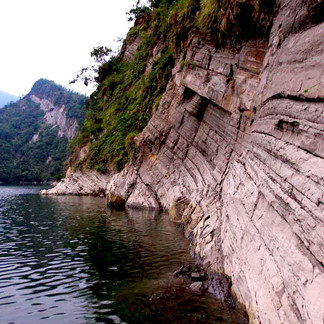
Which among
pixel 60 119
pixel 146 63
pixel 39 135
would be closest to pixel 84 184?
pixel 146 63

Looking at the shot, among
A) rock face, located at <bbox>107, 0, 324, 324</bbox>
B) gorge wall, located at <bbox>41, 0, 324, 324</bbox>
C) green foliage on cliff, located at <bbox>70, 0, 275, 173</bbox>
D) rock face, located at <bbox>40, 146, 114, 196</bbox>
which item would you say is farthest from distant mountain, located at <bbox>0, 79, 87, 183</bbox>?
rock face, located at <bbox>107, 0, 324, 324</bbox>

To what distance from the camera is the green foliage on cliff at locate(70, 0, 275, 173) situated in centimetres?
1674

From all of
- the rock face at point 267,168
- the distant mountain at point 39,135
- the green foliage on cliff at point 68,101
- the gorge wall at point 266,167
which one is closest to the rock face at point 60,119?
the distant mountain at point 39,135

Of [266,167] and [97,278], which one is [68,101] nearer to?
[97,278]

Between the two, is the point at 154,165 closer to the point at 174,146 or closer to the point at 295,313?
the point at 174,146

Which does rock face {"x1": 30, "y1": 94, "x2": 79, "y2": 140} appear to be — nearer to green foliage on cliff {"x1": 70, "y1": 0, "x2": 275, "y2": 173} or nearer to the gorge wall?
green foliage on cliff {"x1": 70, "y1": 0, "x2": 275, "y2": 173}

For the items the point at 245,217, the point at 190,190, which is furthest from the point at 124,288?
the point at 190,190

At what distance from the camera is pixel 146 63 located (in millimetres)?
44844

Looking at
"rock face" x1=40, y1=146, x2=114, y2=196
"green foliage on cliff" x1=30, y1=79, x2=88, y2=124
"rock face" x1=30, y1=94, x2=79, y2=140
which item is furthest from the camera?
"green foliage on cliff" x1=30, y1=79, x2=88, y2=124

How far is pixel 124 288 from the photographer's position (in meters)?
9.70

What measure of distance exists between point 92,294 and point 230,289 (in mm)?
3929

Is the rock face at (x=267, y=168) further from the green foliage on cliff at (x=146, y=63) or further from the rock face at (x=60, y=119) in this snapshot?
the rock face at (x=60, y=119)

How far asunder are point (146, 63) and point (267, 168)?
38.6 meters

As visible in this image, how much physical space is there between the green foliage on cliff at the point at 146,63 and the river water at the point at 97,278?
37.9 feet
